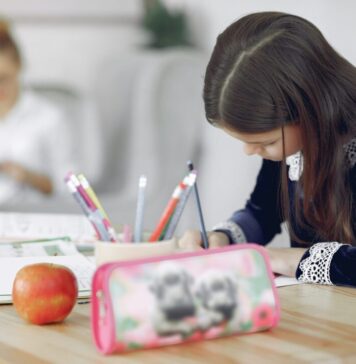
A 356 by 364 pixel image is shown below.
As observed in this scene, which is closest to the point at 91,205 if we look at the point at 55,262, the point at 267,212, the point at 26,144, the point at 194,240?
the point at 55,262

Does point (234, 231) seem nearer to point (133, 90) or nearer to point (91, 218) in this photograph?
point (91, 218)

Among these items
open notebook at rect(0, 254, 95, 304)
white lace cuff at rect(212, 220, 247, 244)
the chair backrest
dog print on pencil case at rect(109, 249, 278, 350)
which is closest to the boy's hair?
the chair backrest

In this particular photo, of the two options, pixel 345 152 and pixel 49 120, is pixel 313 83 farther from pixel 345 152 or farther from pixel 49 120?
pixel 49 120

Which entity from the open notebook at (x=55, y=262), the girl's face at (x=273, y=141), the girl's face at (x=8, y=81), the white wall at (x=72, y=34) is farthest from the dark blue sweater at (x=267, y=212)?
the white wall at (x=72, y=34)

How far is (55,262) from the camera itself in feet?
4.77

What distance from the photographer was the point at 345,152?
1.63 metres

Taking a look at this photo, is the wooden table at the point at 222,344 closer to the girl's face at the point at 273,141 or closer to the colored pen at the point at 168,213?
the colored pen at the point at 168,213

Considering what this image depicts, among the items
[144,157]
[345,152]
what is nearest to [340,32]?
[345,152]

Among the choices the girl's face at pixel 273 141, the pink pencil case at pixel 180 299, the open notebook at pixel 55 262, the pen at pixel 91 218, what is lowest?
the open notebook at pixel 55 262

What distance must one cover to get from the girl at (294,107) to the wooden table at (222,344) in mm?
299

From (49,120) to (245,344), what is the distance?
336cm

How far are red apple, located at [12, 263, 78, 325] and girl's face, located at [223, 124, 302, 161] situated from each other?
53 centimetres

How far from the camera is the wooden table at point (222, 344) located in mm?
978

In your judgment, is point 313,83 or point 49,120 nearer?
point 313,83
